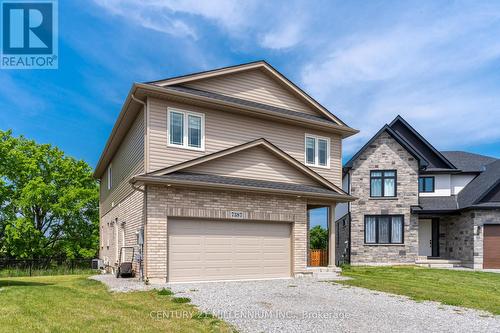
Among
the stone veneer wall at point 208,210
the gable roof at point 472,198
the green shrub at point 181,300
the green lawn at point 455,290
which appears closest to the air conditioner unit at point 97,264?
the stone veneer wall at point 208,210

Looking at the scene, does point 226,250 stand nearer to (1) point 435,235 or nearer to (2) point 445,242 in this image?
(1) point 435,235

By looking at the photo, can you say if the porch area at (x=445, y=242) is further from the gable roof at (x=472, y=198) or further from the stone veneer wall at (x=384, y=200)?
the stone veneer wall at (x=384, y=200)

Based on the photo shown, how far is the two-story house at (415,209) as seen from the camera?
21031mm

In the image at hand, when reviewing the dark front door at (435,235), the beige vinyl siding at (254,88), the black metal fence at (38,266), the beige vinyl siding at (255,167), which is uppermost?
the beige vinyl siding at (254,88)

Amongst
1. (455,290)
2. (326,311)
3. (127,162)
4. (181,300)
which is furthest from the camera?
(127,162)

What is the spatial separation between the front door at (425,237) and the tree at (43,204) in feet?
77.0

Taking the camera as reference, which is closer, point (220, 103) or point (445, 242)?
point (220, 103)

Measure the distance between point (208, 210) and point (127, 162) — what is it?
5199 millimetres

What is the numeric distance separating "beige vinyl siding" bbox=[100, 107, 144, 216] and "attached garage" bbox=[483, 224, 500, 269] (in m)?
18.5

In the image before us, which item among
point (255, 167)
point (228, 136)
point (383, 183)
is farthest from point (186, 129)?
point (383, 183)

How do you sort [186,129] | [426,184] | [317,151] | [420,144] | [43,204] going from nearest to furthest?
[186,129] < [317,151] < [426,184] < [420,144] < [43,204]

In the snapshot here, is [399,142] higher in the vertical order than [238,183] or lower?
higher

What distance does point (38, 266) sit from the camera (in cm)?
2238

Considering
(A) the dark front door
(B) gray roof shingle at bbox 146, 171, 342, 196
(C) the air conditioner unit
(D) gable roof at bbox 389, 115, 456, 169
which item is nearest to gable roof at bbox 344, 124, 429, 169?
(D) gable roof at bbox 389, 115, 456, 169
